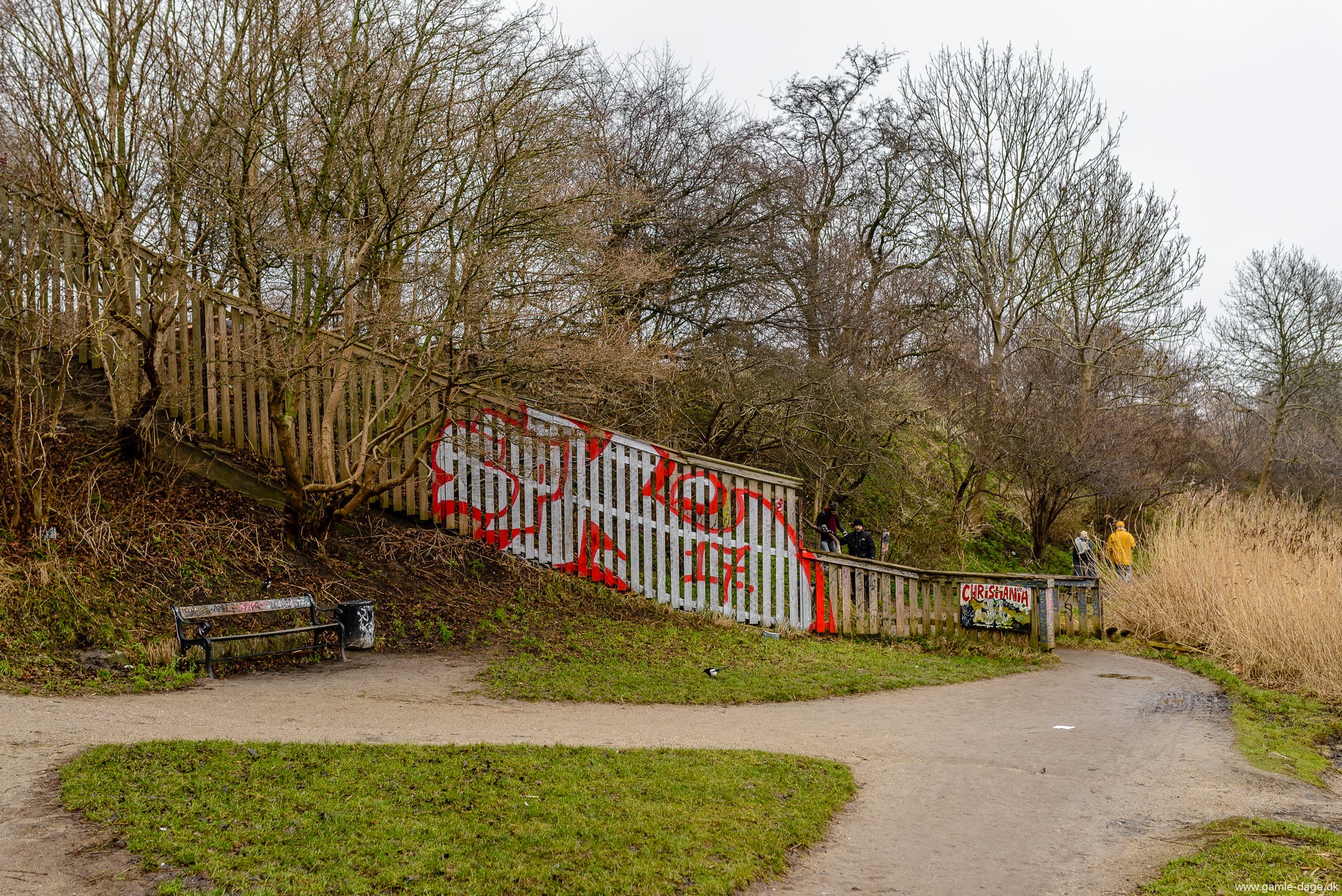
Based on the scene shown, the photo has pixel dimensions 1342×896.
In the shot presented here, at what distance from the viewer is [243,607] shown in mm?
9008

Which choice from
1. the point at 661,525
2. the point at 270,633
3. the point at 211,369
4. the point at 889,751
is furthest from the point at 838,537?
the point at 270,633

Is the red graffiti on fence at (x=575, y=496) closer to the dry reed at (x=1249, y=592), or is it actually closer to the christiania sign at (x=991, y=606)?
the christiania sign at (x=991, y=606)

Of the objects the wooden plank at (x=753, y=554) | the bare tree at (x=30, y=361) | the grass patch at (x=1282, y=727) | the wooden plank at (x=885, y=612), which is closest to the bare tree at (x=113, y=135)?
the bare tree at (x=30, y=361)

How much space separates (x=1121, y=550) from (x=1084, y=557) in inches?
65.7

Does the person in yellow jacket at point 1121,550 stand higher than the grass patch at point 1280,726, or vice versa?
the person in yellow jacket at point 1121,550

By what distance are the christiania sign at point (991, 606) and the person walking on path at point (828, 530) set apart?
4623mm

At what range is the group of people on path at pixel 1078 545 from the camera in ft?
54.6

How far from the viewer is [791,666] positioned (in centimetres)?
1088

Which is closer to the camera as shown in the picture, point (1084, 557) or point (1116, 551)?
point (1116, 551)

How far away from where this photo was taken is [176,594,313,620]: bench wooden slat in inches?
342

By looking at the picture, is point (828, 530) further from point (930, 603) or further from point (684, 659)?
point (684, 659)

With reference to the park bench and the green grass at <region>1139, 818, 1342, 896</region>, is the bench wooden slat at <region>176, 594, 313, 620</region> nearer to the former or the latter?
the park bench

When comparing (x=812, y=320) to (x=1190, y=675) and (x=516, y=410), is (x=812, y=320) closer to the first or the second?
(x=516, y=410)

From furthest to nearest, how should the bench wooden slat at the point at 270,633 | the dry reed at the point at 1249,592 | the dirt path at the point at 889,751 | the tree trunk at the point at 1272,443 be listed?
the tree trunk at the point at 1272,443
the dry reed at the point at 1249,592
the bench wooden slat at the point at 270,633
the dirt path at the point at 889,751
